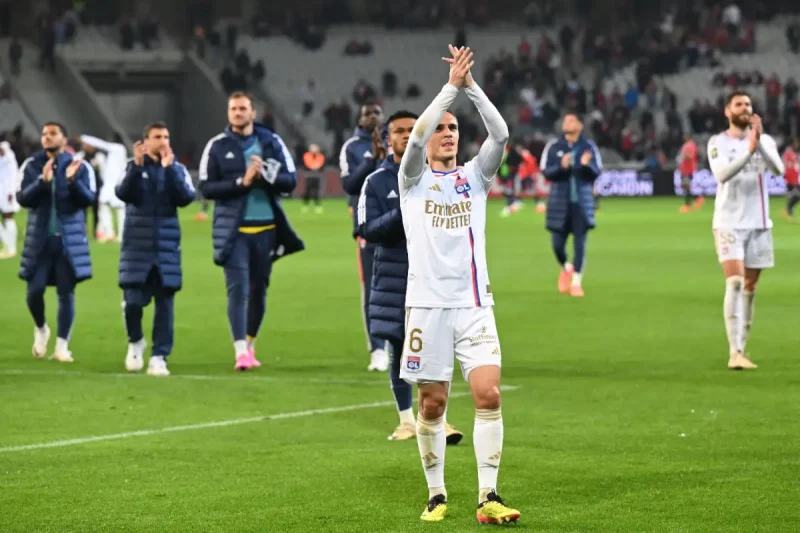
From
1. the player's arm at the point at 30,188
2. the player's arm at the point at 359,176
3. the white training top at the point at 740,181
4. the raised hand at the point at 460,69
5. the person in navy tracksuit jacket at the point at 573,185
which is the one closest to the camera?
the raised hand at the point at 460,69

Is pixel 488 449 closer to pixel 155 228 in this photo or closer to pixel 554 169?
pixel 155 228

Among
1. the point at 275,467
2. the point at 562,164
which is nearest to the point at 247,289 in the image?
the point at 275,467

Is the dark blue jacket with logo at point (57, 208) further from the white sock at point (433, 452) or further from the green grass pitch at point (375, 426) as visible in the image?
the white sock at point (433, 452)

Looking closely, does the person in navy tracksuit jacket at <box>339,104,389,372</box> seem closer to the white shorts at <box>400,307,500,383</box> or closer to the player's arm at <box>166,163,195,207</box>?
the player's arm at <box>166,163,195,207</box>

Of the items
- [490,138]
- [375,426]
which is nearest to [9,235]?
[375,426]

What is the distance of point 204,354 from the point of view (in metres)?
14.2

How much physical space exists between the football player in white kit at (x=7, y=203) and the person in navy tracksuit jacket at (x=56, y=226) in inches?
494

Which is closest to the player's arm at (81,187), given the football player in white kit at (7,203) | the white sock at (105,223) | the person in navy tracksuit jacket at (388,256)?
the person in navy tracksuit jacket at (388,256)

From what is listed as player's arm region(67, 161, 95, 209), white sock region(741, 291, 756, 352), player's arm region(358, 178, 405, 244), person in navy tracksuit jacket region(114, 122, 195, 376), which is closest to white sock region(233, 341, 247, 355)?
person in navy tracksuit jacket region(114, 122, 195, 376)

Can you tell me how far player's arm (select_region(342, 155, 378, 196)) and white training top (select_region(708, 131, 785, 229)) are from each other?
294cm

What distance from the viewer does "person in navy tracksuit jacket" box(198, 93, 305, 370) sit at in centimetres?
1280

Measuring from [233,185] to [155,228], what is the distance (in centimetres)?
74

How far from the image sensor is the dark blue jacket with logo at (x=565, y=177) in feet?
62.9

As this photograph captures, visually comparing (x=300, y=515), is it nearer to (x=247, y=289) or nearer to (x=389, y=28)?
(x=247, y=289)
